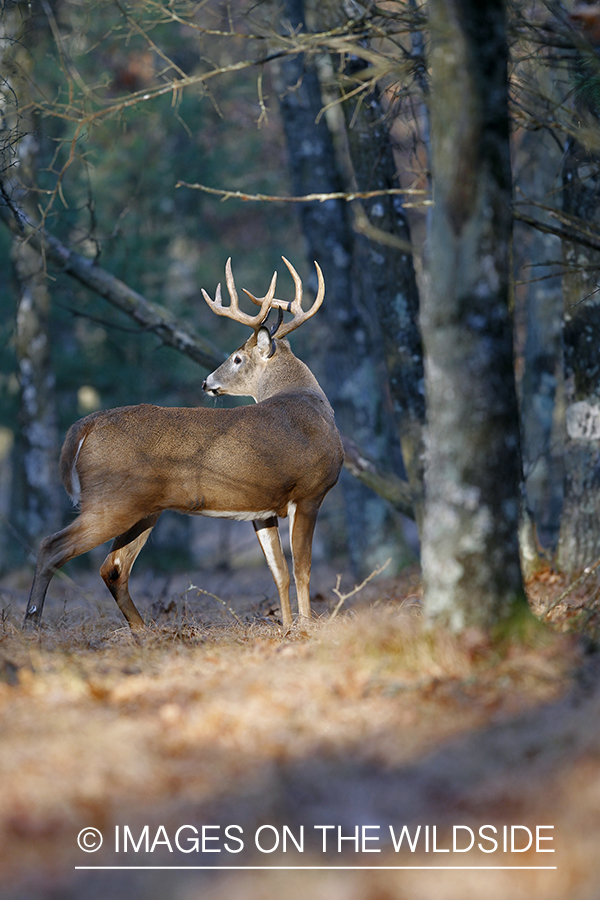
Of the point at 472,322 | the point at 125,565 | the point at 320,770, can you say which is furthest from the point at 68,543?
the point at 320,770

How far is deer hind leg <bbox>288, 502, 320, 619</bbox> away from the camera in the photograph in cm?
654

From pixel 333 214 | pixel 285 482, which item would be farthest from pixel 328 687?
pixel 333 214

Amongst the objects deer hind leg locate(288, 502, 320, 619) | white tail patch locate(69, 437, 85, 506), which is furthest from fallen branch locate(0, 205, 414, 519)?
white tail patch locate(69, 437, 85, 506)

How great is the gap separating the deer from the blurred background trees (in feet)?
2.27

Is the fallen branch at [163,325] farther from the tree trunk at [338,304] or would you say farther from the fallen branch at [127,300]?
the tree trunk at [338,304]

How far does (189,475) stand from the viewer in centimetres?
606

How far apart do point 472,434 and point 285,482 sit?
289 cm

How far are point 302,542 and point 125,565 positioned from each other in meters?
1.35

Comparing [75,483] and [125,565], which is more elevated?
[75,483]

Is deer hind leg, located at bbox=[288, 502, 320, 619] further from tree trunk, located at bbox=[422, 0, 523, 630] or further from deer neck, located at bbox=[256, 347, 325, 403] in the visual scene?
tree trunk, located at bbox=[422, 0, 523, 630]

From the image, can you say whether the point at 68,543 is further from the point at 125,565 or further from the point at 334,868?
the point at 334,868

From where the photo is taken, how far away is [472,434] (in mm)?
3688

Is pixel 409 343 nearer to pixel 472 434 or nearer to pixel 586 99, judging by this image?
pixel 586 99

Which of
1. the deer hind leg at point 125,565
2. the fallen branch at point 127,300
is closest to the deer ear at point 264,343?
the fallen branch at point 127,300
